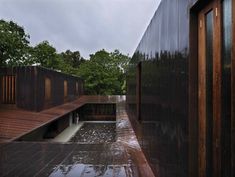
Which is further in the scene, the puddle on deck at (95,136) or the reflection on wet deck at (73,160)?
the puddle on deck at (95,136)

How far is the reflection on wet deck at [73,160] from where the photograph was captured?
3.86 meters

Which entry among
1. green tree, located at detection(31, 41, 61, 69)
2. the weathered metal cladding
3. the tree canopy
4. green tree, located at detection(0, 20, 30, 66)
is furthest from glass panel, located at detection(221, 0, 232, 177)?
green tree, located at detection(31, 41, 61, 69)

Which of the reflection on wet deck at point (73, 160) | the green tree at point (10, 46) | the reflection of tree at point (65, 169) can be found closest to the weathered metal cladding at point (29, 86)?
the green tree at point (10, 46)

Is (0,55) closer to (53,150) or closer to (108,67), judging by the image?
(53,150)

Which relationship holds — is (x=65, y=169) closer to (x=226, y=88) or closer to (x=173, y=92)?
(x=173, y=92)

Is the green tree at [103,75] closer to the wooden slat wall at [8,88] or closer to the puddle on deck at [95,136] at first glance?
the puddle on deck at [95,136]

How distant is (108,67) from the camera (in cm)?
2625

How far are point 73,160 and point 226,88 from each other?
3606 millimetres

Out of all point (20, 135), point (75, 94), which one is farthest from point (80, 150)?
point (75, 94)

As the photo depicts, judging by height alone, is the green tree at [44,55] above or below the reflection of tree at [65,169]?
above

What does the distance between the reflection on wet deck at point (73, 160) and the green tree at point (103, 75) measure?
19673 mm

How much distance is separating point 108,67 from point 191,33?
80.1 feet

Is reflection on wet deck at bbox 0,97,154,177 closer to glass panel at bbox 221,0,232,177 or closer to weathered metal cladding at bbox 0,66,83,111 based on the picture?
glass panel at bbox 221,0,232,177

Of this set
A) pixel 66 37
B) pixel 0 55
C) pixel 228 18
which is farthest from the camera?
pixel 66 37
